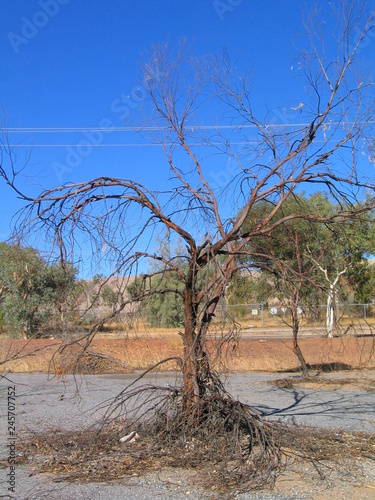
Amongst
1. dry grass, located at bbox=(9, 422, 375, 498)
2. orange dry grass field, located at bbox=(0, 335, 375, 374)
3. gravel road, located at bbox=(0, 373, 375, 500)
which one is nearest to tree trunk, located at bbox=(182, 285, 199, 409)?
gravel road, located at bbox=(0, 373, 375, 500)

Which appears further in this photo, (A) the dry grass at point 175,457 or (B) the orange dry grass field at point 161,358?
(B) the orange dry grass field at point 161,358

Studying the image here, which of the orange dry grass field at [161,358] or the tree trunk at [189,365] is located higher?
the tree trunk at [189,365]

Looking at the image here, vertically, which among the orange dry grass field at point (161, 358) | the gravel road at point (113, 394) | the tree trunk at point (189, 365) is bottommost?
the gravel road at point (113, 394)

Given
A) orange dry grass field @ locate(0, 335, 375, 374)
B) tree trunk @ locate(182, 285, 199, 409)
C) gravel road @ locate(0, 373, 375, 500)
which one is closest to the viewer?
gravel road @ locate(0, 373, 375, 500)

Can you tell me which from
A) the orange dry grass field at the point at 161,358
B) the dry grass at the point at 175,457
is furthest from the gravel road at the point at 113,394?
the orange dry grass field at the point at 161,358

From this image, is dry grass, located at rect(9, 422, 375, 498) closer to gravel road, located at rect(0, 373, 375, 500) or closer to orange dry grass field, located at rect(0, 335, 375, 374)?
gravel road, located at rect(0, 373, 375, 500)

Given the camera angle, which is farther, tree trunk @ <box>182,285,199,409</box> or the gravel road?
tree trunk @ <box>182,285,199,409</box>

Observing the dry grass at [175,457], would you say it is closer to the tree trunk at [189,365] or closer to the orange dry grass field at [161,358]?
the tree trunk at [189,365]

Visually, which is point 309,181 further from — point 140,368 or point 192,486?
point 140,368

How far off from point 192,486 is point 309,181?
4244 millimetres

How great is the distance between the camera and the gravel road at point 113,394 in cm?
576

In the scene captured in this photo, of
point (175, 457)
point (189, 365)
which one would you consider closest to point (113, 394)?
point (189, 365)

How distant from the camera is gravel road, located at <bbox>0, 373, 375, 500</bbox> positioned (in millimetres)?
5758

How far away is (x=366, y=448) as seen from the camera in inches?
301
